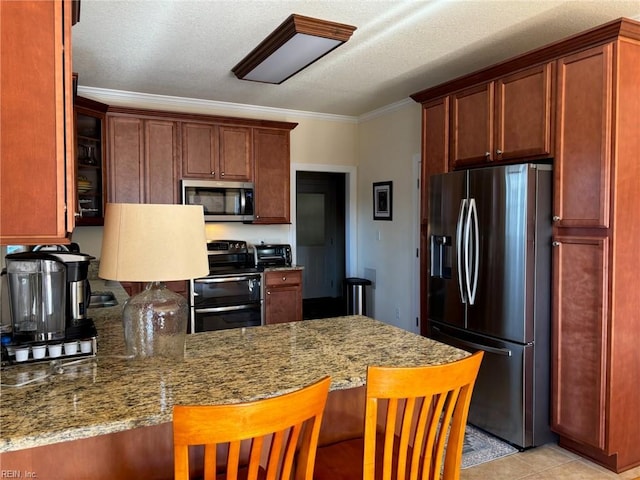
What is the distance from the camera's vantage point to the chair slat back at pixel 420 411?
3.83 feet

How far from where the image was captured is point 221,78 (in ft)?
13.1

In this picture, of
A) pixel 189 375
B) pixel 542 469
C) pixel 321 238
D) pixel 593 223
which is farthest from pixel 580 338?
pixel 321 238

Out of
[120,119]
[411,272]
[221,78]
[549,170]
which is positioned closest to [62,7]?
[549,170]

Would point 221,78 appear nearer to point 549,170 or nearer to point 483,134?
point 483,134

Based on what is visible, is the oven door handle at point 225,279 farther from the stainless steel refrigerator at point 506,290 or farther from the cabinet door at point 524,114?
the cabinet door at point 524,114

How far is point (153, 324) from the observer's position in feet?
5.14

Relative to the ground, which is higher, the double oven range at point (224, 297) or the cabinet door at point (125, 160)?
the cabinet door at point (125, 160)

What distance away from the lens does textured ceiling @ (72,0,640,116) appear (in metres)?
2.63

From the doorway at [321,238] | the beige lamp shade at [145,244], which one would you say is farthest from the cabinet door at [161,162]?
the beige lamp shade at [145,244]

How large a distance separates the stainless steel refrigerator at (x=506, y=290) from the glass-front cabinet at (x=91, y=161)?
298 cm

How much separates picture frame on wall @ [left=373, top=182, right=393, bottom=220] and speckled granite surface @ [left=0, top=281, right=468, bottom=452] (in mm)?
3104

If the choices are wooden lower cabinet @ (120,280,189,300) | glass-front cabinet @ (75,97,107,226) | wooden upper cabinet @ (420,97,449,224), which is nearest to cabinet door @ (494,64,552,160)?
wooden upper cabinet @ (420,97,449,224)

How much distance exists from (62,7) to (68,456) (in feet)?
4.01

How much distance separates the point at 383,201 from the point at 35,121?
420 cm
